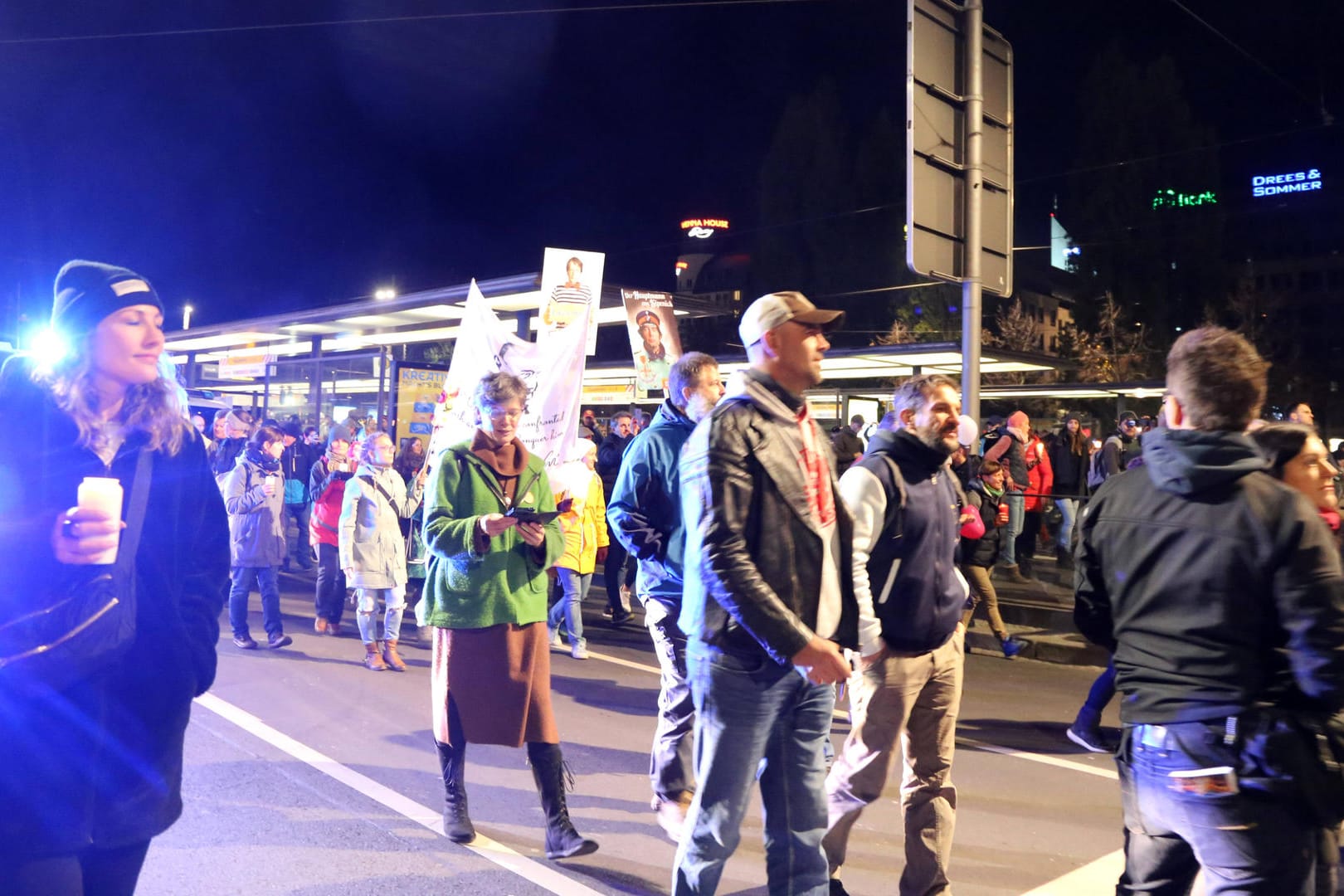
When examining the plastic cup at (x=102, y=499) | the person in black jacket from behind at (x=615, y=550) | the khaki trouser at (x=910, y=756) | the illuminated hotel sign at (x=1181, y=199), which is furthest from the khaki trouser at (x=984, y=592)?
the illuminated hotel sign at (x=1181, y=199)

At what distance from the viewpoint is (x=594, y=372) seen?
2564 cm

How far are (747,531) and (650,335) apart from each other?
10.2m

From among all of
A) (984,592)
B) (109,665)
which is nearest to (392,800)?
(109,665)

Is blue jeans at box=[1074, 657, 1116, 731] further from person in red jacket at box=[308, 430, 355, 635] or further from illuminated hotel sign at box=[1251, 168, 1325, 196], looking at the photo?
illuminated hotel sign at box=[1251, 168, 1325, 196]

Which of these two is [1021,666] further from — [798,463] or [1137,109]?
[1137,109]

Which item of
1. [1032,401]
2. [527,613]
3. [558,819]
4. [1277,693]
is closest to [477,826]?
[558,819]

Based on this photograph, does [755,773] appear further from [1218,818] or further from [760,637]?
[1218,818]

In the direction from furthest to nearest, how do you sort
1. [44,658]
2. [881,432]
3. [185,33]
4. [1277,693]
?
[185,33], [881,432], [1277,693], [44,658]

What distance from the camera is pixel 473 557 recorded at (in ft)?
15.4

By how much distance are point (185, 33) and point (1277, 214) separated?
98.1 meters

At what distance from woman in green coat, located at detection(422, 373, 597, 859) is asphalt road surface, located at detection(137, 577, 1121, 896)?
1.05ft

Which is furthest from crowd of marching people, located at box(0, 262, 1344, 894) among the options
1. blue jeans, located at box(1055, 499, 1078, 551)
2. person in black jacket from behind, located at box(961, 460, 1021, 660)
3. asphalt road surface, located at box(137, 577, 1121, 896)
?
blue jeans, located at box(1055, 499, 1078, 551)

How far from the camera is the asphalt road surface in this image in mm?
4457

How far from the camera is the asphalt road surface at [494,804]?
446cm
